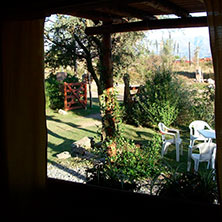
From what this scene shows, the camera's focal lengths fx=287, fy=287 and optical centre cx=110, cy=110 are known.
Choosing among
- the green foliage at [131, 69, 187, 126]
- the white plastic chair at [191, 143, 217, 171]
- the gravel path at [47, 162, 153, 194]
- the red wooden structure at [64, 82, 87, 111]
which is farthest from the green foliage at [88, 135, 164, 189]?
the red wooden structure at [64, 82, 87, 111]

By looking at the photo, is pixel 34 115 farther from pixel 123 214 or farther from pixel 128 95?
pixel 128 95

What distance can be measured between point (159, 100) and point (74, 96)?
460 centimetres

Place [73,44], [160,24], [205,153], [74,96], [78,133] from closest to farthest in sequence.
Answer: [160,24] < [205,153] < [73,44] < [78,133] < [74,96]

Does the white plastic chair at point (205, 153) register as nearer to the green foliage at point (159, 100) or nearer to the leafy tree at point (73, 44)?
the leafy tree at point (73, 44)

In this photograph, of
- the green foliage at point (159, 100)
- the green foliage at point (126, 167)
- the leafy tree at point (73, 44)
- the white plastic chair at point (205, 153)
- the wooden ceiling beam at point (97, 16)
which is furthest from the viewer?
the green foliage at point (159, 100)

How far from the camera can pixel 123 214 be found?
243 centimetres

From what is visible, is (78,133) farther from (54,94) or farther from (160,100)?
(54,94)

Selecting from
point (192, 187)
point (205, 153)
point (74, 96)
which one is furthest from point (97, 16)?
point (74, 96)

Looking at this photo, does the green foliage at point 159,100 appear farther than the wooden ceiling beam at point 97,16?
Yes

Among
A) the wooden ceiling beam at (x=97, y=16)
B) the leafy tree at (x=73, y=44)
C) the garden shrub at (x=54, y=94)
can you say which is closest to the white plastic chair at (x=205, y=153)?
the wooden ceiling beam at (x=97, y=16)

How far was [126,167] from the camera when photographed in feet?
10.5

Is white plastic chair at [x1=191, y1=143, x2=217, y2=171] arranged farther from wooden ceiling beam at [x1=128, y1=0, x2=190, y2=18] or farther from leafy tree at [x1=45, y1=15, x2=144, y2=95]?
leafy tree at [x1=45, y1=15, x2=144, y2=95]

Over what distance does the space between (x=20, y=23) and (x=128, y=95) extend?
6422 mm

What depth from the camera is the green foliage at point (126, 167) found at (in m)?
2.74
